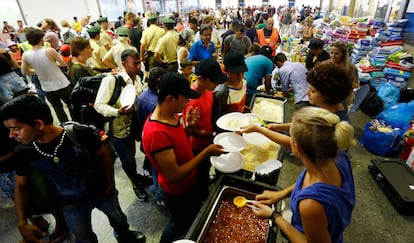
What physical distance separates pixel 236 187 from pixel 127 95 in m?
1.43

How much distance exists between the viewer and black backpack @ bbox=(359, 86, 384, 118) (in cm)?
421

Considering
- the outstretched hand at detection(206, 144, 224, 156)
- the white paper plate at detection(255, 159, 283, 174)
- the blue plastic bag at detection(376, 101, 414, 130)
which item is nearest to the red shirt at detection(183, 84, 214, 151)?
the outstretched hand at detection(206, 144, 224, 156)

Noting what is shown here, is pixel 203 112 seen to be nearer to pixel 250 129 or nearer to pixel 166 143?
pixel 250 129

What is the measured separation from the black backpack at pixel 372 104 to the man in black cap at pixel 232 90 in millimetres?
3306

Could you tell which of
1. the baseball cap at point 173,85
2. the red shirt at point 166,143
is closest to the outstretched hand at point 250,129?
the red shirt at point 166,143

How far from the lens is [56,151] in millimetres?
1396

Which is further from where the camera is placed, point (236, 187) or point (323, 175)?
point (236, 187)

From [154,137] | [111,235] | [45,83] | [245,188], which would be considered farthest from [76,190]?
[45,83]

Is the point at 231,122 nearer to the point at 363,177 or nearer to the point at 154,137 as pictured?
the point at 154,137

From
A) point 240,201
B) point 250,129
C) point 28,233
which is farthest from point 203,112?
point 28,233

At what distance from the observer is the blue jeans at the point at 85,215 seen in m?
1.58

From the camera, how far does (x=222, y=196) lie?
5.41 feet

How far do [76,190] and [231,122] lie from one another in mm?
1406

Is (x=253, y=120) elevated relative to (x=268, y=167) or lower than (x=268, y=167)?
elevated
